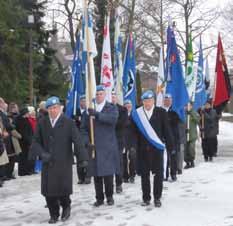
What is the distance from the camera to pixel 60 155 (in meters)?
8.28

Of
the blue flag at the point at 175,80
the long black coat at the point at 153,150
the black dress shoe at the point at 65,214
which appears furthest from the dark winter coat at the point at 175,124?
the black dress shoe at the point at 65,214

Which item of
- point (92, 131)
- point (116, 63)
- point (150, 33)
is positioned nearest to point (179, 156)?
point (116, 63)

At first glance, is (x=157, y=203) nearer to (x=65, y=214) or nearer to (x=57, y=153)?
(x=65, y=214)

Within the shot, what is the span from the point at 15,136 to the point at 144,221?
667 centimetres

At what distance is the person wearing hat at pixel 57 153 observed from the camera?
27.0 feet

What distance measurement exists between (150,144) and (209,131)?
829cm

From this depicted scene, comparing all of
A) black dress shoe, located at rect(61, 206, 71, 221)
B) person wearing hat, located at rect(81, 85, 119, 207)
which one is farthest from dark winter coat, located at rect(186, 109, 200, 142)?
black dress shoe, located at rect(61, 206, 71, 221)

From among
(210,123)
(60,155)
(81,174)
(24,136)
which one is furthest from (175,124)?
(60,155)

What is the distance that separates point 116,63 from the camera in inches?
600

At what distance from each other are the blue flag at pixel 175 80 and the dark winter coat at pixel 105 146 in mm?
3654

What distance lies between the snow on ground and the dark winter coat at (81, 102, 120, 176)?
0.63 m

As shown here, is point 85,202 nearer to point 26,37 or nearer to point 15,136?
point 15,136

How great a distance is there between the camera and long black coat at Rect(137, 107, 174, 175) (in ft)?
29.9

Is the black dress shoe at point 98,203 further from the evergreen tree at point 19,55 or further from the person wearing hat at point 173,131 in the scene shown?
the evergreen tree at point 19,55
